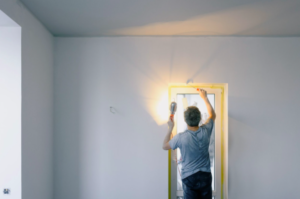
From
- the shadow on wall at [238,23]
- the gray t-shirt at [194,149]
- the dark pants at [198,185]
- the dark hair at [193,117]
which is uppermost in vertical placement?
the shadow on wall at [238,23]

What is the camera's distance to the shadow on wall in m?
1.93

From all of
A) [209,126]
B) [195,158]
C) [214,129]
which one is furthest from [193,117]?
[214,129]

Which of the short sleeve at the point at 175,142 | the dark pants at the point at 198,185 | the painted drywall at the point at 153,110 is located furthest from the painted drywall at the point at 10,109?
the dark pants at the point at 198,185

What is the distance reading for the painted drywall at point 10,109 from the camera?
182 centimetres

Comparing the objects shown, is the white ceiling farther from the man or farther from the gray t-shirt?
the gray t-shirt

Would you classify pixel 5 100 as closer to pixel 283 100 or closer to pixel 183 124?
pixel 183 124

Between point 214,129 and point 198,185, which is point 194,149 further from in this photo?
point 214,129

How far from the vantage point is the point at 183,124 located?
2717 mm

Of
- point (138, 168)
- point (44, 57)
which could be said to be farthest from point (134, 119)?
point (44, 57)

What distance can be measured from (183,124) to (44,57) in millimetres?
1754

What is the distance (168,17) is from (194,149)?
1267 mm

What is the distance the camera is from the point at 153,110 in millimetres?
2621

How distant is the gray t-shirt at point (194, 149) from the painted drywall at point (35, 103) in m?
1.36

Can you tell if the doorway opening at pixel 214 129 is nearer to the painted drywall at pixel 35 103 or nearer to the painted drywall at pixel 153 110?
the painted drywall at pixel 153 110
